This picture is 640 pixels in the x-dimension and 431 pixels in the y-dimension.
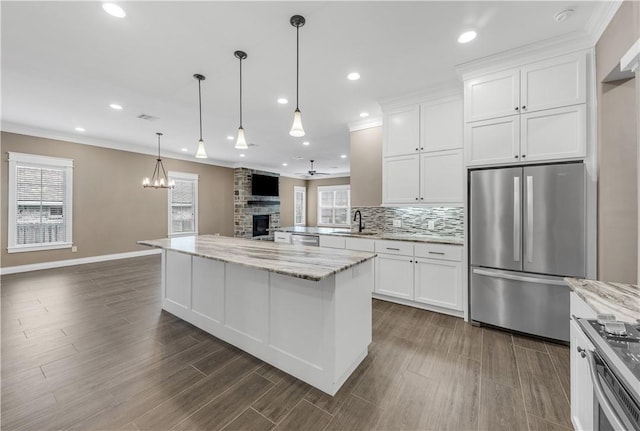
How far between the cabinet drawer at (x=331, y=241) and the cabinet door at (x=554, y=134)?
2.42 metres

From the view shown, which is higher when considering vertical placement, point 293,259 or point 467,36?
point 467,36

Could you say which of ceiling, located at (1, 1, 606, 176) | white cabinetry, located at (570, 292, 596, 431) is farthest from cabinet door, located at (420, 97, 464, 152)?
white cabinetry, located at (570, 292, 596, 431)

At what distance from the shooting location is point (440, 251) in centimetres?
305

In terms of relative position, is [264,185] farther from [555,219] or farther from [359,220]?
[555,219]

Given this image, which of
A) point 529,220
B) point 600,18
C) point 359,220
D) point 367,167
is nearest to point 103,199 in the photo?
point 359,220

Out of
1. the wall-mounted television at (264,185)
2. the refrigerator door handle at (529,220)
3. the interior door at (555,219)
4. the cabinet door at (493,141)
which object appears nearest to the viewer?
the interior door at (555,219)

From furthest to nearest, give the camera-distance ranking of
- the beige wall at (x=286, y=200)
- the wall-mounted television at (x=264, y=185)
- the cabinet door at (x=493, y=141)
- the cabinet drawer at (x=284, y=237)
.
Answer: the beige wall at (x=286, y=200) → the wall-mounted television at (x=264, y=185) → the cabinet drawer at (x=284, y=237) → the cabinet door at (x=493, y=141)

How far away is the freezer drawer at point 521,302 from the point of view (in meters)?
2.34

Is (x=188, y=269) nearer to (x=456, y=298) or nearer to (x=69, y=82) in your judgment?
(x=69, y=82)

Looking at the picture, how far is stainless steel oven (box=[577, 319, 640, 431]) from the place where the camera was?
0.78 metres

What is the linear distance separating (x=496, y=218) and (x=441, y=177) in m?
0.93

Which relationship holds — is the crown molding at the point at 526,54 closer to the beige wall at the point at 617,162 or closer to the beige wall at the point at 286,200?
the beige wall at the point at 617,162

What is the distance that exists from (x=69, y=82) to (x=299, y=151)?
15.0 ft

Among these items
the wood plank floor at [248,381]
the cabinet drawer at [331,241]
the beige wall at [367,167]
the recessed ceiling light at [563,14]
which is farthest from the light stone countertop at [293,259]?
the recessed ceiling light at [563,14]
